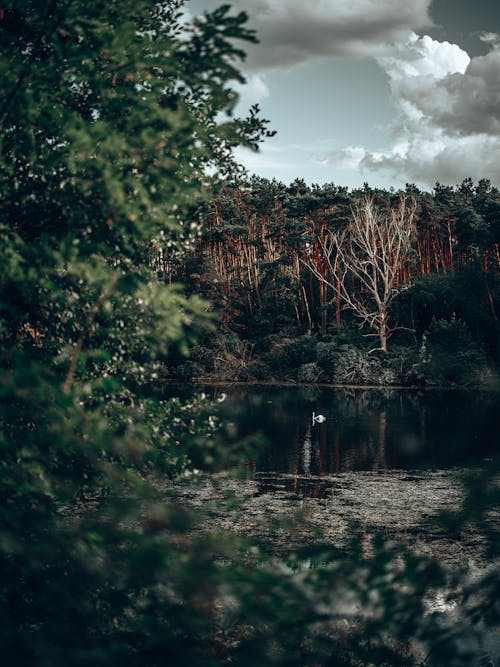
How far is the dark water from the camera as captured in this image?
57.8 ft

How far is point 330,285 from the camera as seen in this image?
41.1 m

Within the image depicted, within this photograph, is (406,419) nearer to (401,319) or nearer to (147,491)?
(401,319)

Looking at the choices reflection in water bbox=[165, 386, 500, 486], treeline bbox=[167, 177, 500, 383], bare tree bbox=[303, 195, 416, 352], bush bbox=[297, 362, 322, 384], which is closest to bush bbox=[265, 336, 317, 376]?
treeline bbox=[167, 177, 500, 383]

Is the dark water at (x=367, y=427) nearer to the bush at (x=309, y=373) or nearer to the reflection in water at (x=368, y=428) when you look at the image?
the reflection in water at (x=368, y=428)

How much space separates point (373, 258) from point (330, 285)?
3019 millimetres

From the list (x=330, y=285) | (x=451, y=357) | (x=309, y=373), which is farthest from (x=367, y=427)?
(x=330, y=285)

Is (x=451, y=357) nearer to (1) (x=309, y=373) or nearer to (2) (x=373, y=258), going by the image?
(2) (x=373, y=258)

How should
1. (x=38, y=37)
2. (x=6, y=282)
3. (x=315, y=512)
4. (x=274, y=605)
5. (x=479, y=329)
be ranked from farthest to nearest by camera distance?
1. (x=479, y=329)
2. (x=315, y=512)
3. (x=38, y=37)
4. (x=6, y=282)
5. (x=274, y=605)

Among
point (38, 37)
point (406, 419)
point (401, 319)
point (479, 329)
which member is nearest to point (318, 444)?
point (406, 419)

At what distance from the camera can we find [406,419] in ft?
83.9

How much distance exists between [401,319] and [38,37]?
4071cm

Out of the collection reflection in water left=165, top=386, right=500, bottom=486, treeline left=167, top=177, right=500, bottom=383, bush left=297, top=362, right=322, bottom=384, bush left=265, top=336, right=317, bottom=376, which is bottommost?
reflection in water left=165, top=386, right=500, bottom=486

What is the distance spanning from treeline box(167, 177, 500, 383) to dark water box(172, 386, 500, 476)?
15.2 ft

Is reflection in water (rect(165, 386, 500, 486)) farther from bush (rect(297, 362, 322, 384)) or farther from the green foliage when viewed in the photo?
bush (rect(297, 362, 322, 384))
